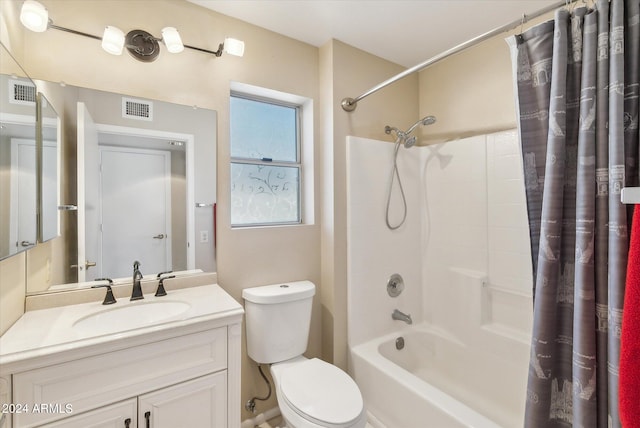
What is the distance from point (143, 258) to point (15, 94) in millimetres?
841

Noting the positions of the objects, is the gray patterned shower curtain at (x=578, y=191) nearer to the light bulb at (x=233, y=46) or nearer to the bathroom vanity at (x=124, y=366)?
the bathroom vanity at (x=124, y=366)

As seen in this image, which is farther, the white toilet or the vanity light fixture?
the white toilet

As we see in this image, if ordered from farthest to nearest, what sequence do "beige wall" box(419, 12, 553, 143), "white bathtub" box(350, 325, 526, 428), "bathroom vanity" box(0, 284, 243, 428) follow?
"beige wall" box(419, 12, 553, 143) < "white bathtub" box(350, 325, 526, 428) < "bathroom vanity" box(0, 284, 243, 428)

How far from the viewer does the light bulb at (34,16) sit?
1.19 m

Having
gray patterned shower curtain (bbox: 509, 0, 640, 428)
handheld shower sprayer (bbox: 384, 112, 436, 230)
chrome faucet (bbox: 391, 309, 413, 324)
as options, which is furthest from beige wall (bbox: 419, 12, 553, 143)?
chrome faucet (bbox: 391, 309, 413, 324)

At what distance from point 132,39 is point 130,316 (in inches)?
52.9


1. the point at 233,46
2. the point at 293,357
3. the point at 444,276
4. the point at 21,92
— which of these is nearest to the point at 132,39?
the point at 233,46

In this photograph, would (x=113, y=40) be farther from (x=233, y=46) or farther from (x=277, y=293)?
(x=277, y=293)

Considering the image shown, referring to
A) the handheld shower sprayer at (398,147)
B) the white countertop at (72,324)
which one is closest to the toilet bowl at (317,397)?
the white countertop at (72,324)

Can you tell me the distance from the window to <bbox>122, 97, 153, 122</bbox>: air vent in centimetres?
51

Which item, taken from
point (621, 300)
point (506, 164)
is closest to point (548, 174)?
point (621, 300)

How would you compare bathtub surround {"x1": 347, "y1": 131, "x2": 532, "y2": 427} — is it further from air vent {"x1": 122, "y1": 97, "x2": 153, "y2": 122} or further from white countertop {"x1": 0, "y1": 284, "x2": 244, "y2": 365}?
air vent {"x1": 122, "y1": 97, "x2": 153, "y2": 122}

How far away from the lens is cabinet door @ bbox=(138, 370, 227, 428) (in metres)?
1.16

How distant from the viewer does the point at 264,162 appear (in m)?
2.09
